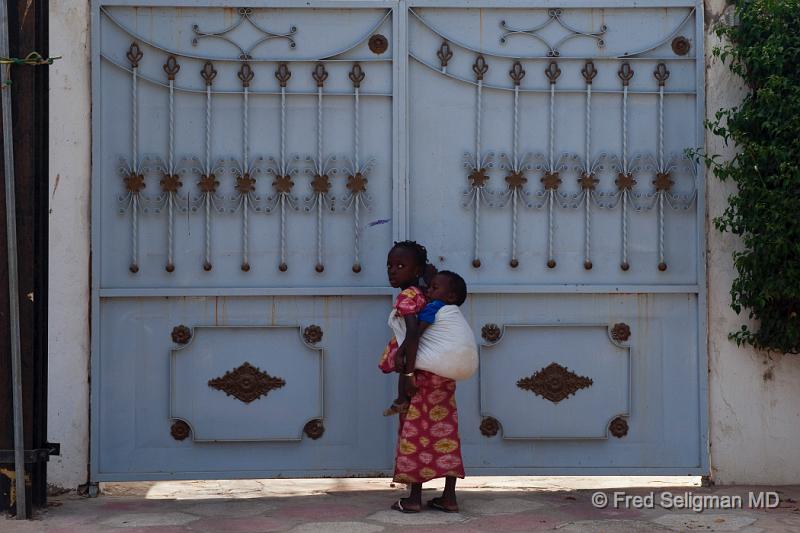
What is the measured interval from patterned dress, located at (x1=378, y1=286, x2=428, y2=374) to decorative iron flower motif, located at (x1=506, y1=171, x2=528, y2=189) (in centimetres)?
97

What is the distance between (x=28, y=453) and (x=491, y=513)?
6.94ft

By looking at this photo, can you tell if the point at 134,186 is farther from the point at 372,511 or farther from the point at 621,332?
the point at 621,332

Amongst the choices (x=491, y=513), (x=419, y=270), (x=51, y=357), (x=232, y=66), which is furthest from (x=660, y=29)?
(x=51, y=357)

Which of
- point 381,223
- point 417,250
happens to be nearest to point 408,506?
point 417,250

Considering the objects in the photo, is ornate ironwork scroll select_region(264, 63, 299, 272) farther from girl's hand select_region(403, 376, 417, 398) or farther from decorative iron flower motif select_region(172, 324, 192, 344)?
girl's hand select_region(403, 376, 417, 398)

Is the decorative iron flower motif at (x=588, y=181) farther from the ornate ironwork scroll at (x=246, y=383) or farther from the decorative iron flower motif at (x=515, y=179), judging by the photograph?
the ornate ironwork scroll at (x=246, y=383)

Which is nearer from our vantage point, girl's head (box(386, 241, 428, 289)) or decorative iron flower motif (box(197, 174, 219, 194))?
girl's head (box(386, 241, 428, 289))

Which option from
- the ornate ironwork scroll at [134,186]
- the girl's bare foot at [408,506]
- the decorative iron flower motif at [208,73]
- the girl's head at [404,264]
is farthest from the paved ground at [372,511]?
the decorative iron flower motif at [208,73]

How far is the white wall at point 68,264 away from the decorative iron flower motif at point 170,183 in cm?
37

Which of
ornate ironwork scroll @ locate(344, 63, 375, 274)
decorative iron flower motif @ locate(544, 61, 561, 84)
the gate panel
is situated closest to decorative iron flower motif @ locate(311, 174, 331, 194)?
ornate ironwork scroll @ locate(344, 63, 375, 274)

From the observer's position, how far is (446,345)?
4898 mm

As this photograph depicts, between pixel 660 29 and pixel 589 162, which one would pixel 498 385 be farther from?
pixel 660 29

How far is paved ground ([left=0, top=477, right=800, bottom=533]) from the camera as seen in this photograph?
4.75m

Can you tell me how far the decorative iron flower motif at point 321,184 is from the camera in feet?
18.3
